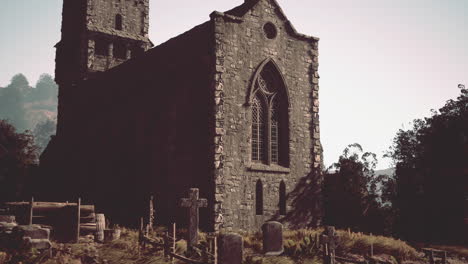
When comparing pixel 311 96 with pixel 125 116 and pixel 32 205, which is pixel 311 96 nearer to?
pixel 125 116

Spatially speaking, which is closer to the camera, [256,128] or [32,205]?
[32,205]

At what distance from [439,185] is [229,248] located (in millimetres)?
22956

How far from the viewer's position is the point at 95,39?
31562 millimetres

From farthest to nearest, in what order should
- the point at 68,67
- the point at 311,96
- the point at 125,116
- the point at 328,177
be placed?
the point at 68,67 → the point at 328,177 → the point at 125,116 → the point at 311,96

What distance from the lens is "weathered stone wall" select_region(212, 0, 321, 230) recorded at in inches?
740

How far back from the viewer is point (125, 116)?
977 inches

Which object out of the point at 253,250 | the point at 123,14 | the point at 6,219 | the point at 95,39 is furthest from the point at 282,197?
the point at 123,14

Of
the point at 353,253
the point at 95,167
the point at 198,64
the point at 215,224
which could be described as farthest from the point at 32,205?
the point at 95,167

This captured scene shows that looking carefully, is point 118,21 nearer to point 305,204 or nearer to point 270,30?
point 270,30

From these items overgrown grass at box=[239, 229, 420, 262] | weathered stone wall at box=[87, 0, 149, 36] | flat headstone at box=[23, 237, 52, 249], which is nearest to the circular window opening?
overgrown grass at box=[239, 229, 420, 262]

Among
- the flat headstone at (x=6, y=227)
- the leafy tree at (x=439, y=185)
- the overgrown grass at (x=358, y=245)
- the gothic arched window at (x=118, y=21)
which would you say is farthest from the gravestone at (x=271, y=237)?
the gothic arched window at (x=118, y=21)

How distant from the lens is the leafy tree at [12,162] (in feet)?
99.7

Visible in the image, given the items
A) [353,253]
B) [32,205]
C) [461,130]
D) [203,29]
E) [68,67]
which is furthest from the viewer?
[68,67]

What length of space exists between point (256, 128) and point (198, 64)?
3.73 metres
